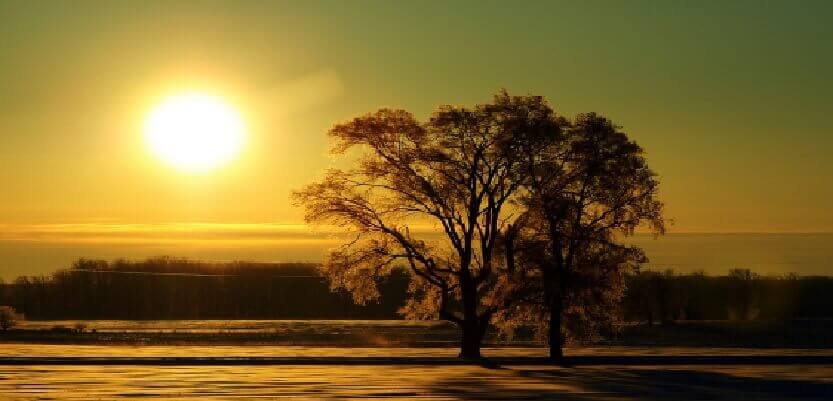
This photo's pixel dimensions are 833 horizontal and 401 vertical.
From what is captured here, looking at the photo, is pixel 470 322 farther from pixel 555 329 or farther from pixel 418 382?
pixel 418 382

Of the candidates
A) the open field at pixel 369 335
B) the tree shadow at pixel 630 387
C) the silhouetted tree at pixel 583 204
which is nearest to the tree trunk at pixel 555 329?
the silhouetted tree at pixel 583 204

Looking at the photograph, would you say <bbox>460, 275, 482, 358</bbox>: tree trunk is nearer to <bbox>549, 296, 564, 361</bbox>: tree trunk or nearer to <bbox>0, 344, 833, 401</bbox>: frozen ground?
<bbox>0, 344, 833, 401</bbox>: frozen ground

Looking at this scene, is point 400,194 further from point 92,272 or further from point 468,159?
point 92,272

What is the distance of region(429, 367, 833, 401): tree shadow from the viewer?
110ft

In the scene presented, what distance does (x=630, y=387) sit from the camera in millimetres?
36938

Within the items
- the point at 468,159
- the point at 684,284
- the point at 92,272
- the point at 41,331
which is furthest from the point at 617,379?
the point at 92,272

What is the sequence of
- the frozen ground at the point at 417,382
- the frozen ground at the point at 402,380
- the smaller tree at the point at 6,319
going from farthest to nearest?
the smaller tree at the point at 6,319 < the frozen ground at the point at 402,380 < the frozen ground at the point at 417,382

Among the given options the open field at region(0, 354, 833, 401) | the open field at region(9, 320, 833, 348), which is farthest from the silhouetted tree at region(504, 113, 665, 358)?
the open field at region(9, 320, 833, 348)

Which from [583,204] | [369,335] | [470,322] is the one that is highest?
[583,204]


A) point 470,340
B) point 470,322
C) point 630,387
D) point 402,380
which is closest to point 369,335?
point 470,322

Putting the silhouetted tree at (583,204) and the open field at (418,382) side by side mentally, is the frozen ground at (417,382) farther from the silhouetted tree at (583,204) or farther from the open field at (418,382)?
the silhouetted tree at (583,204)

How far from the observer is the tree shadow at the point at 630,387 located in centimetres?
A: 3362

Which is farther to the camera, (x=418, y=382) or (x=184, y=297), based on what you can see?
(x=184, y=297)

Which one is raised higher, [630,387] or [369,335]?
[369,335]
